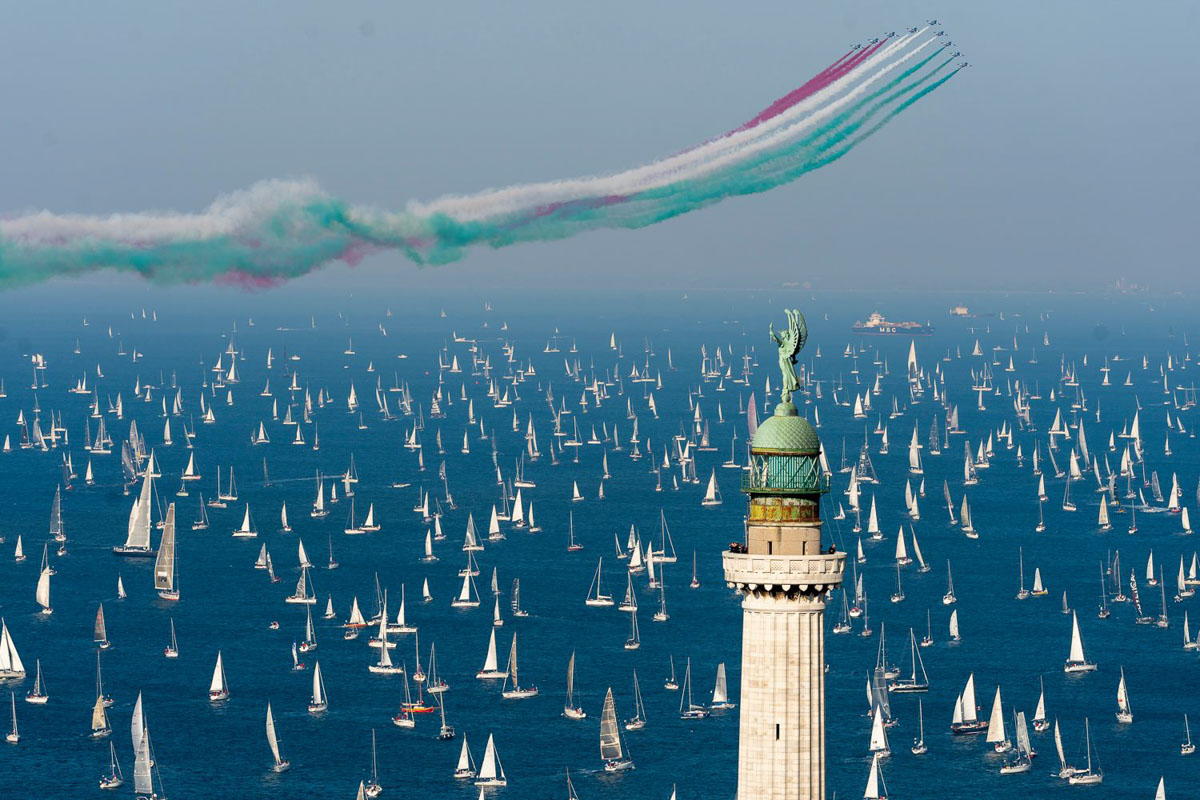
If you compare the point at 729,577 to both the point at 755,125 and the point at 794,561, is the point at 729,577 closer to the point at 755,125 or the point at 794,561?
the point at 794,561

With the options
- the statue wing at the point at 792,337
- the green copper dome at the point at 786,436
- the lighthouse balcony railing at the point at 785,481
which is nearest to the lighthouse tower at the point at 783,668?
the lighthouse balcony railing at the point at 785,481

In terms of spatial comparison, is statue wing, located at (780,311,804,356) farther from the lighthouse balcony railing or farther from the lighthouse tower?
the lighthouse tower

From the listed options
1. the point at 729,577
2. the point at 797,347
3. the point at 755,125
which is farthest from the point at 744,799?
the point at 755,125

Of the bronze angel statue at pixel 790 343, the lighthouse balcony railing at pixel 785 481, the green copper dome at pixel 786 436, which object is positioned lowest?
the lighthouse balcony railing at pixel 785 481

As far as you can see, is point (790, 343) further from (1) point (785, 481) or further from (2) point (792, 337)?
(1) point (785, 481)

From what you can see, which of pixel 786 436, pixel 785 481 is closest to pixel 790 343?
pixel 786 436

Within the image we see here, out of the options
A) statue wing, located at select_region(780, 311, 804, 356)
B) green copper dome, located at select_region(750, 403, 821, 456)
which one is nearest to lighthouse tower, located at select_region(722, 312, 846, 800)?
green copper dome, located at select_region(750, 403, 821, 456)

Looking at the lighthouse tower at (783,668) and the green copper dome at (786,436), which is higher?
the green copper dome at (786,436)

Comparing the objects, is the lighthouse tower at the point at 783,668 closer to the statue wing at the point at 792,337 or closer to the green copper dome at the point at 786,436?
the green copper dome at the point at 786,436
